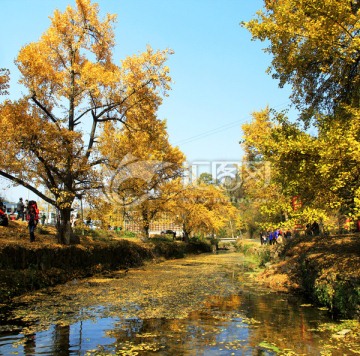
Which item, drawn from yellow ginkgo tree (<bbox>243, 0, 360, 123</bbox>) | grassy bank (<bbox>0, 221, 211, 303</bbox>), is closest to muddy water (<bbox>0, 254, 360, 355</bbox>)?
grassy bank (<bbox>0, 221, 211, 303</bbox>)

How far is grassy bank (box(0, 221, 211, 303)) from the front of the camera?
1311cm

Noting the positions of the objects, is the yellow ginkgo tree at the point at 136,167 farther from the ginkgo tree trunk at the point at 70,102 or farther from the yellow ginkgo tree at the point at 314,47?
the yellow ginkgo tree at the point at 314,47

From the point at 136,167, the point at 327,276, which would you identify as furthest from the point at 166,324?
the point at 136,167

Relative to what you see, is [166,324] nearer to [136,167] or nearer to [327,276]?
[327,276]

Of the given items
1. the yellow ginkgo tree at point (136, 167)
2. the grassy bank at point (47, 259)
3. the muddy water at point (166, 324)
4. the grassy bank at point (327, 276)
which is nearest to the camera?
the muddy water at point (166, 324)

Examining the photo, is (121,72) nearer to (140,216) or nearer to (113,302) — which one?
(113,302)

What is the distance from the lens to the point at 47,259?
15516mm

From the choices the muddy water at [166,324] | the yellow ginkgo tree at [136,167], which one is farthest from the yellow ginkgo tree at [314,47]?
the yellow ginkgo tree at [136,167]

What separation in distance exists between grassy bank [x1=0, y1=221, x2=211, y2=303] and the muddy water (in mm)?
785

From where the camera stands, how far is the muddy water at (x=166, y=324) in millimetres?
7023

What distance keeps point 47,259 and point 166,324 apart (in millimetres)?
8367

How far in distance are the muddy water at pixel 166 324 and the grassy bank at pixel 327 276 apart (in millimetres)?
530

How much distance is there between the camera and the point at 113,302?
1160cm

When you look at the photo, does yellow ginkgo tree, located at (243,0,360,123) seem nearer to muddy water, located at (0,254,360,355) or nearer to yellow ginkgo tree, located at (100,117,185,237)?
muddy water, located at (0,254,360,355)
